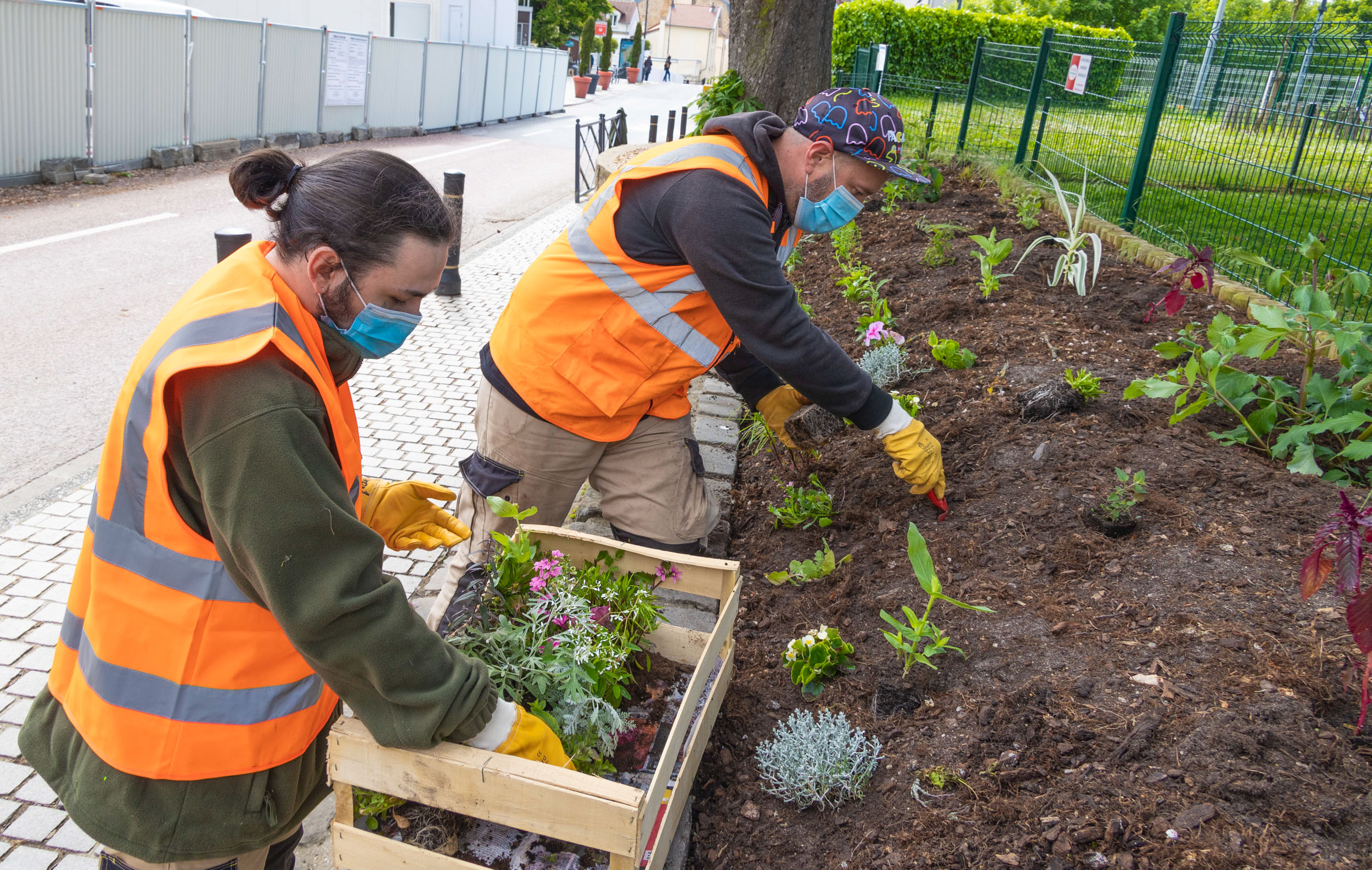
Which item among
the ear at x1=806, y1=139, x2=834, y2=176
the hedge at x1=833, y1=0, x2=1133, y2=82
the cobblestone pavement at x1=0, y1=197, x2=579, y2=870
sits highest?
the hedge at x1=833, y1=0, x2=1133, y2=82

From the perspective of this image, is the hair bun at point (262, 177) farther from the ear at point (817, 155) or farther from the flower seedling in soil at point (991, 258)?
the flower seedling in soil at point (991, 258)

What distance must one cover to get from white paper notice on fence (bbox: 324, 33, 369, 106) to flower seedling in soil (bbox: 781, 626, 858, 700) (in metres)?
19.4

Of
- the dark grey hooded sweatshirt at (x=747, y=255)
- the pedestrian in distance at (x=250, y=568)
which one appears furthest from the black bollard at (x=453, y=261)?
the pedestrian in distance at (x=250, y=568)

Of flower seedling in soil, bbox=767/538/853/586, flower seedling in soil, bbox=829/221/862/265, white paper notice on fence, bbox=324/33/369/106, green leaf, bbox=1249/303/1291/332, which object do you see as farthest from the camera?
white paper notice on fence, bbox=324/33/369/106

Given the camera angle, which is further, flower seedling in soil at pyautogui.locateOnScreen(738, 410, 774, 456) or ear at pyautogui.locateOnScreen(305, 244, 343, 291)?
flower seedling in soil at pyautogui.locateOnScreen(738, 410, 774, 456)

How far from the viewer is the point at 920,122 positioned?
38.6ft

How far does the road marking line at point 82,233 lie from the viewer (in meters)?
8.86

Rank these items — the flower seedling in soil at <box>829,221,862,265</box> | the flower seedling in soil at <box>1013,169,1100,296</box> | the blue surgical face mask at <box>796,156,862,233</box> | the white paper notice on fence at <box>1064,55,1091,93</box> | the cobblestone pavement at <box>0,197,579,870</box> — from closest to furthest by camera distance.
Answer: the cobblestone pavement at <box>0,197,579,870</box>, the blue surgical face mask at <box>796,156,862,233</box>, the flower seedling in soil at <box>1013,169,1100,296</box>, the flower seedling in soil at <box>829,221,862,265</box>, the white paper notice on fence at <box>1064,55,1091,93</box>

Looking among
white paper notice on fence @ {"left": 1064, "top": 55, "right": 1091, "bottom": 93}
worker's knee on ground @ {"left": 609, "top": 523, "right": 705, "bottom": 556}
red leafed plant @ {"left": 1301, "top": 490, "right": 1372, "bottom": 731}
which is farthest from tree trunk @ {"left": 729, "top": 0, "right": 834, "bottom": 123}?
red leafed plant @ {"left": 1301, "top": 490, "right": 1372, "bottom": 731}

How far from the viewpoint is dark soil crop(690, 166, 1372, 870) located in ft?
6.35

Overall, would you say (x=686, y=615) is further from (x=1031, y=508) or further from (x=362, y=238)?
(x=362, y=238)

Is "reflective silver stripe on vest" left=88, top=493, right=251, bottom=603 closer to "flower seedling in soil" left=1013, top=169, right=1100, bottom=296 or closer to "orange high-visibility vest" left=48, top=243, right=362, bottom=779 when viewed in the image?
"orange high-visibility vest" left=48, top=243, right=362, bottom=779

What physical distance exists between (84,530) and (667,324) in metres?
2.64

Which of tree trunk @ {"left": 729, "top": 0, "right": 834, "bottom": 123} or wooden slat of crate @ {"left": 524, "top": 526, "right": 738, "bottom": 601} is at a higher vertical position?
tree trunk @ {"left": 729, "top": 0, "right": 834, "bottom": 123}
